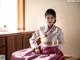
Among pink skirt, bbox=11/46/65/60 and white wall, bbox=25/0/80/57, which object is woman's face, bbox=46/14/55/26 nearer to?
Answer: pink skirt, bbox=11/46/65/60

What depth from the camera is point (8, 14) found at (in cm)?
318

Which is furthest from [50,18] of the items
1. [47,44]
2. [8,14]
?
[8,14]

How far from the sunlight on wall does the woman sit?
3.12ft

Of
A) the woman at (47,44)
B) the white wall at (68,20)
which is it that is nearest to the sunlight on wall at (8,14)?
the white wall at (68,20)

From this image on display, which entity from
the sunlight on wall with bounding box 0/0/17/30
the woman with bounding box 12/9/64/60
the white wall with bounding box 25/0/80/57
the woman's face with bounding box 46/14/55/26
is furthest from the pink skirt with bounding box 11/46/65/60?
the sunlight on wall with bounding box 0/0/17/30

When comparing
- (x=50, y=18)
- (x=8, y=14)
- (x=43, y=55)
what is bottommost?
(x=43, y=55)

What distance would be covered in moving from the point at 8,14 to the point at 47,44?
50.7 inches

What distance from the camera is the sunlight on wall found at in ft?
10.1

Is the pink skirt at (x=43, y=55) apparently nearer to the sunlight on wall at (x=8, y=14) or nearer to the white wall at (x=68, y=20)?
the white wall at (x=68, y=20)

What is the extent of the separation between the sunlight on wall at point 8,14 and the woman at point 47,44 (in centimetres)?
95

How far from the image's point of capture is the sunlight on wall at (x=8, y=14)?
121 inches

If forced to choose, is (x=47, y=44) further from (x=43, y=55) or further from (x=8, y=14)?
(x=8, y=14)

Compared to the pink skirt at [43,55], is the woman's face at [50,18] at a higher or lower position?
higher

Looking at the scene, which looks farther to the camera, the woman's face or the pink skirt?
the woman's face
